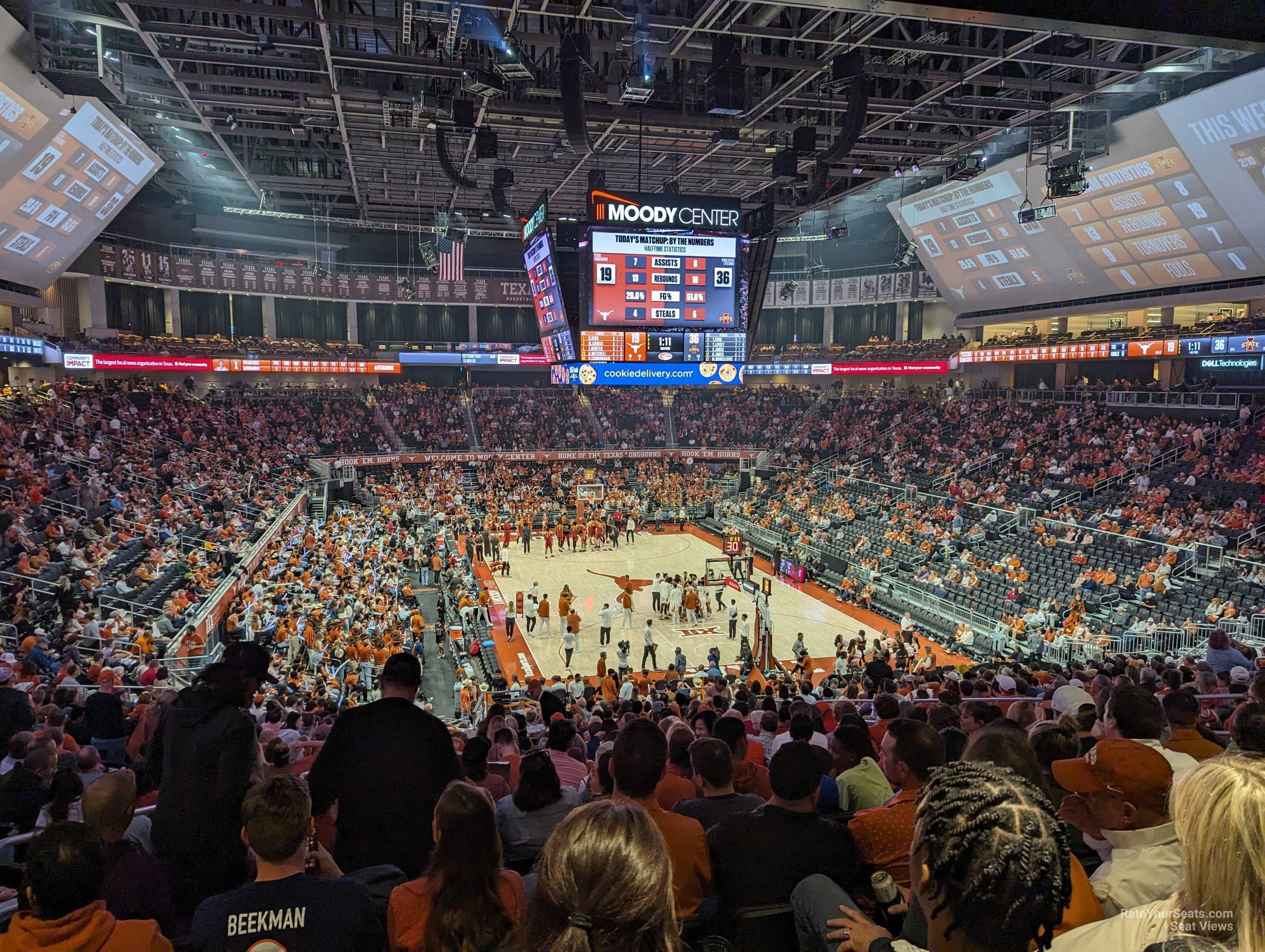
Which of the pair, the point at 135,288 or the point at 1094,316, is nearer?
the point at 1094,316

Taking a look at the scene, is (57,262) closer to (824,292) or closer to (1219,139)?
(1219,139)

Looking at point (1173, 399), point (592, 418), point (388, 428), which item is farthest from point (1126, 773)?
point (592, 418)

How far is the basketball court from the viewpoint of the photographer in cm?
1795

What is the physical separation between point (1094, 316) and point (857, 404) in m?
10.8

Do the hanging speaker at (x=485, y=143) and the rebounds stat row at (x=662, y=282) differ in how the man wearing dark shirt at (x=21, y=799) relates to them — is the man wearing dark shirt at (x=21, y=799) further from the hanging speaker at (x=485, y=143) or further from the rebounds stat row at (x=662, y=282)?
the hanging speaker at (x=485, y=143)

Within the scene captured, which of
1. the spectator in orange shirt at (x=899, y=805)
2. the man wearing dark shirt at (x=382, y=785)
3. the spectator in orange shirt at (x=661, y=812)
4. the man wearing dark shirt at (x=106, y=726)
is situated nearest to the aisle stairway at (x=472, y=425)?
the man wearing dark shirt at (x=106, y=726)

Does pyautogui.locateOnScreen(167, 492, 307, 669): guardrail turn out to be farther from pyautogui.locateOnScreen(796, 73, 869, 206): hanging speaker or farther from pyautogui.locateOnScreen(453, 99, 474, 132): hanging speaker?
pyautogui.locateOnScreen(796, 73, 869, 206): hanging speaker

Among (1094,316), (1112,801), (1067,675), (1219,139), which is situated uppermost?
(1219,139)

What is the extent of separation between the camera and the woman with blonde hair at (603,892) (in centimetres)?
147

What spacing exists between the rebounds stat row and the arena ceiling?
2.37m

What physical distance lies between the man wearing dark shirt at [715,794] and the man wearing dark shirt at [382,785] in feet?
3.49

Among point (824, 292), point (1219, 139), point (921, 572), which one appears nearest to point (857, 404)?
point (824, 292)

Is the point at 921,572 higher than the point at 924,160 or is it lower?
lower

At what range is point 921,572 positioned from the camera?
21656 mm
